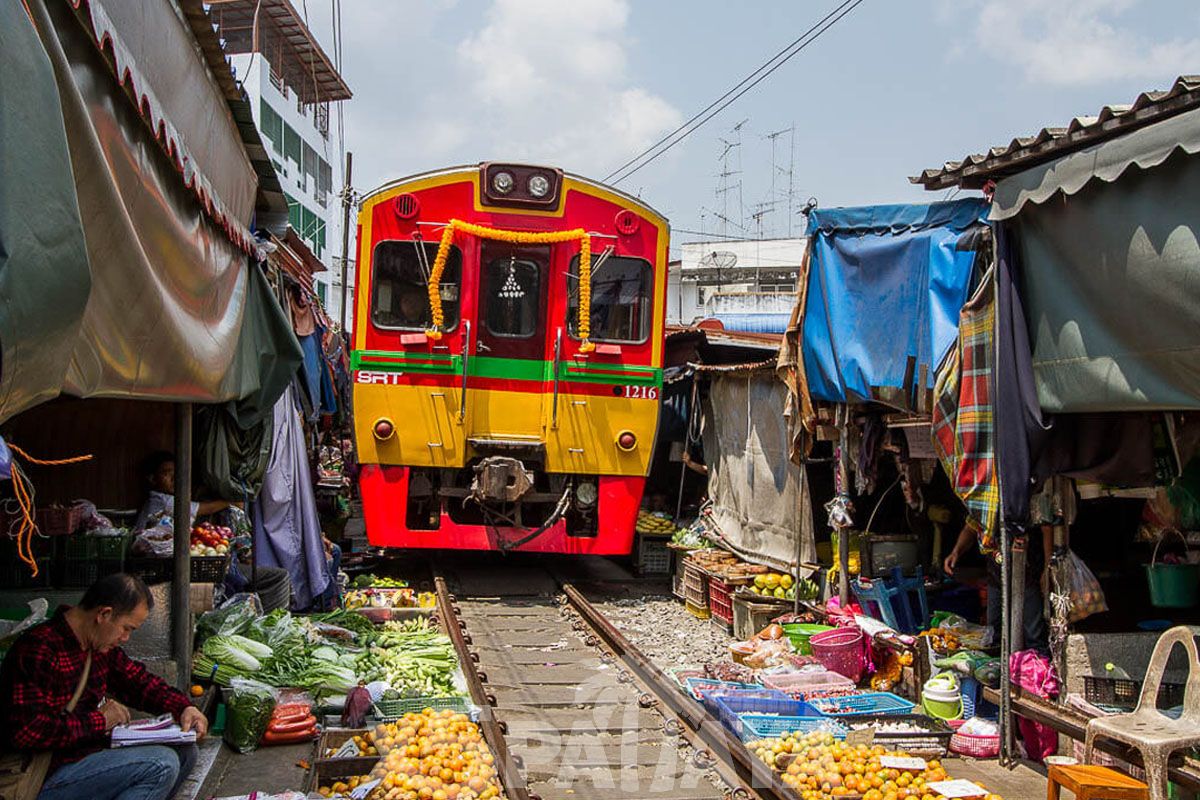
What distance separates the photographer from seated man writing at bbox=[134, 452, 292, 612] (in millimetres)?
6996

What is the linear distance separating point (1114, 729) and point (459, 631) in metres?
5.16

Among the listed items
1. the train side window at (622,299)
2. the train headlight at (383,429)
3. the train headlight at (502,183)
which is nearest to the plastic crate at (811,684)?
the train side window at (622,299)

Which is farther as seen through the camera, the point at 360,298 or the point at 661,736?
the point at 360,298

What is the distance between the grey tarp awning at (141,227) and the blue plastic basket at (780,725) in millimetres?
3429

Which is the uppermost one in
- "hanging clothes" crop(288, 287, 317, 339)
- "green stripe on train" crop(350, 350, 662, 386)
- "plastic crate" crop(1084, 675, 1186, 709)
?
"hanging clothes" crop(288, 287, 317, 339)

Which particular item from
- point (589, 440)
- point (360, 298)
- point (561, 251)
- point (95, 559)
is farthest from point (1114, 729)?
point (360, 298)

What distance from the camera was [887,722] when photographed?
20.5ft

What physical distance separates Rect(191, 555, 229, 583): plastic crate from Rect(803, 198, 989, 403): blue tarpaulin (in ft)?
15.1

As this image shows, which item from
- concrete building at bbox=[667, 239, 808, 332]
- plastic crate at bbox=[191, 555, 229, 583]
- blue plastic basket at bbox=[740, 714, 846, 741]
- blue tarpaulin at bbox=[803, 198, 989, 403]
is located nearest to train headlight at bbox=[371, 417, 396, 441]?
plastic crate at bbox=[191, 555, 229, 583]

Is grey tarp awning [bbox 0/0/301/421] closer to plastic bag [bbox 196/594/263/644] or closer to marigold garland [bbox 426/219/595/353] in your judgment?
plastic bag [bbox 196/594/263/644]

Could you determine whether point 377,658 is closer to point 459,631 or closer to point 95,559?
point 459,631

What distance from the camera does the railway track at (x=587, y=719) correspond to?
17.8 feet

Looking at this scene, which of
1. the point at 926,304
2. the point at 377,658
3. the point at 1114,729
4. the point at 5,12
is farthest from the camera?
the point at 377,658

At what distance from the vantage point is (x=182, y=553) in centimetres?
586
